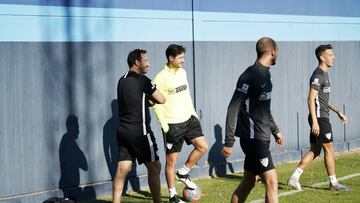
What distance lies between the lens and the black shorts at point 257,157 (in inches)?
310

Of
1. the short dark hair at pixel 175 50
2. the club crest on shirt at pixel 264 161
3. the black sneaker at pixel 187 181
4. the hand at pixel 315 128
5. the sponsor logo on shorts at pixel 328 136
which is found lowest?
the black sneaker at pixel 187 181

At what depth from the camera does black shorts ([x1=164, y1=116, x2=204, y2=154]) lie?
10.2 metres

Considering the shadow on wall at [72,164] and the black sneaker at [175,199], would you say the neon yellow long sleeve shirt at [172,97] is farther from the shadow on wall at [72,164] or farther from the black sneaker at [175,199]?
the shadow on wall at [72,164]

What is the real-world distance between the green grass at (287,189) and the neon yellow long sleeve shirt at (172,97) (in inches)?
45.0

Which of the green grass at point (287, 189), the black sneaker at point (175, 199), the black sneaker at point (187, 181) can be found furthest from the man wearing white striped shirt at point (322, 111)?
the black sneaker at point (175, 199)

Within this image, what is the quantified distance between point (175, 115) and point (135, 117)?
1472 millimetres

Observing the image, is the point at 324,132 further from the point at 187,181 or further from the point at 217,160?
the point at 217,160

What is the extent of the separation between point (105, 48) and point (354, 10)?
7.74 meters

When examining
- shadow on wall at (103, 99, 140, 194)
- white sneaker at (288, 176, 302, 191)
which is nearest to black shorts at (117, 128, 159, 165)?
shadow on wall at (103, 99, 140, 194)

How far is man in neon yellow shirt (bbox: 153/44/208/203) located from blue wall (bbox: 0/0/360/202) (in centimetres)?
111

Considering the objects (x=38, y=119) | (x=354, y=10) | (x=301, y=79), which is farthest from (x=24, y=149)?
(x=354, y=10)

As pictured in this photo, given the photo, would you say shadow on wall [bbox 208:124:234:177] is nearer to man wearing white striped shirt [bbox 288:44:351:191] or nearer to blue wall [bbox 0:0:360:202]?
blue wall [bbox 0:0:360:202]

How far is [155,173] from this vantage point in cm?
898

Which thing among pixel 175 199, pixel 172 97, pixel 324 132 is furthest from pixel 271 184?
pixel 324 132
